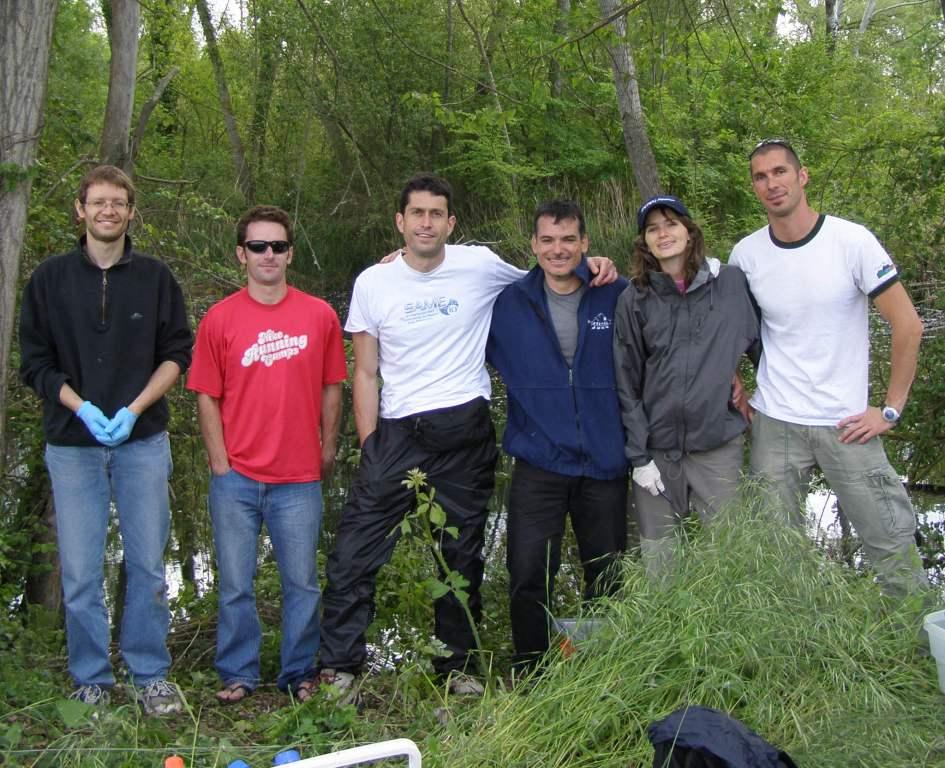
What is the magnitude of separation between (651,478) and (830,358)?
82 cm

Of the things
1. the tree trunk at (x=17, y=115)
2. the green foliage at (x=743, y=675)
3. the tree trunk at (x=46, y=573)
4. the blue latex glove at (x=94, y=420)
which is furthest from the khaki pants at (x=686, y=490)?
the tree trunk at (x=46, y=573)

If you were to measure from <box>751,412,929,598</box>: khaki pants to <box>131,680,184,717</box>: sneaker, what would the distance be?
2.46 meters

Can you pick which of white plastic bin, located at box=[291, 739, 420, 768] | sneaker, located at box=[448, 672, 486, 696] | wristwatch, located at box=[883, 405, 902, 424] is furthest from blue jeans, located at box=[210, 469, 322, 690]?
wristwatch, located at box=[883, 405, 902, 424]

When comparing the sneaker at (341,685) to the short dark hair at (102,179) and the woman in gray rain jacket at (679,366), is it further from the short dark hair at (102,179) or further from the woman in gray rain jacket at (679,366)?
the short dark hair at (102,179)

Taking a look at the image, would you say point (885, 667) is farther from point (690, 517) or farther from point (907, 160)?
point (907, 160)

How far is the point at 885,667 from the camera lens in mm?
3539

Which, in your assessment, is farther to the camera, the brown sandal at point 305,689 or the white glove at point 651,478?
the brown sandal at point 305,689

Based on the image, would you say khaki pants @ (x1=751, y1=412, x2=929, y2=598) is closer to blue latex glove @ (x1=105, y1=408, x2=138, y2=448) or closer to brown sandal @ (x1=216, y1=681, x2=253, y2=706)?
brown sandal @ (x1=216, y1=681, x2=253, y2=706)

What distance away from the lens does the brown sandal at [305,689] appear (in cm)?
439

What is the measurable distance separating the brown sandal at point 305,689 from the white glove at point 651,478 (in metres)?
1.59

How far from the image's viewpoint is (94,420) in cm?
402

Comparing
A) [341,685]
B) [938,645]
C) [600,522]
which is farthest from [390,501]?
[938,645]

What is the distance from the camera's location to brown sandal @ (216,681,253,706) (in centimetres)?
448

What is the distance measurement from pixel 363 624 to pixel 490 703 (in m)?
0.98
